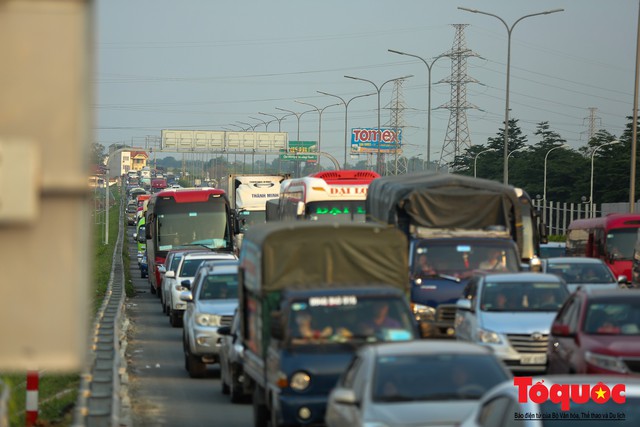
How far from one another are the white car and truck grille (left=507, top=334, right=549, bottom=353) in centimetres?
1298

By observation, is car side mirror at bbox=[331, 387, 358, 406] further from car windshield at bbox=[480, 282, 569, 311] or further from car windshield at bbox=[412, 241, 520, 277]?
car windshield at bbox=[412, 241, 520, 277]

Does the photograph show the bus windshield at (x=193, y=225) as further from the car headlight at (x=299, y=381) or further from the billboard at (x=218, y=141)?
the billboard at (x=218, y=141)

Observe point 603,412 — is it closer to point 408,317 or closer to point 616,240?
point 408,317

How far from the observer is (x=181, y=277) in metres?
32.6

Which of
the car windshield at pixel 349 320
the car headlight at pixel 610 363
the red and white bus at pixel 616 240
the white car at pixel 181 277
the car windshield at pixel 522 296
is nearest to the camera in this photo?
the car windshield at pixel 349 320

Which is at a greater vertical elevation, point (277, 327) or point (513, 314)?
point (277, 327)

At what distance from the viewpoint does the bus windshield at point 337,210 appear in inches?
1177

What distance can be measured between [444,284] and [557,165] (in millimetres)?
88131

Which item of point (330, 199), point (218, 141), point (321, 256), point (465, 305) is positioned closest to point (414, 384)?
point (321, 256)

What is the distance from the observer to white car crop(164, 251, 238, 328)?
31.2m

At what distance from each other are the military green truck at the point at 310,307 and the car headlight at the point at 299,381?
0.01 meters

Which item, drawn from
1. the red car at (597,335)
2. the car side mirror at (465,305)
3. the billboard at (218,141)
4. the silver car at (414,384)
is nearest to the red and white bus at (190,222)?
the car side mirror at (465,305)

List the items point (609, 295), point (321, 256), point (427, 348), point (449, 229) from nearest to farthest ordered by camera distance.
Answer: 1. point (427, 348)
2. point (609, 295)
3. point (321, 256)
4. point (449, 229)

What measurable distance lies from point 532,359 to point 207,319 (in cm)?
562
